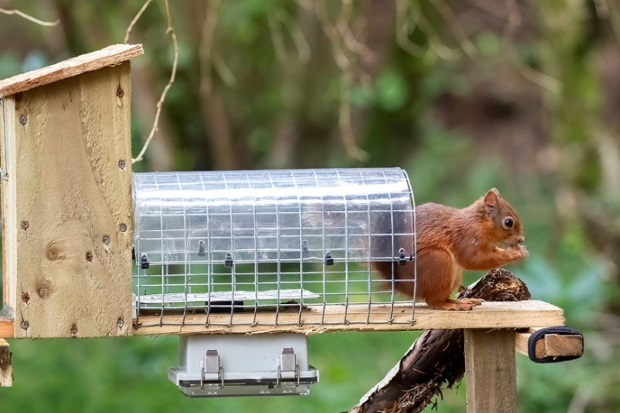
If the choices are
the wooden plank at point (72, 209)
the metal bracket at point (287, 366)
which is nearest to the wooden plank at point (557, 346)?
the metal bracket at point (287, 366)

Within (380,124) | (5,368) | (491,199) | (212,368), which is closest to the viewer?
(5,368)

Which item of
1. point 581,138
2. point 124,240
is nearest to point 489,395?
point 124,240

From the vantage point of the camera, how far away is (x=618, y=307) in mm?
9281

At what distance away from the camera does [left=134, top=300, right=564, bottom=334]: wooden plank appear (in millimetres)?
3252

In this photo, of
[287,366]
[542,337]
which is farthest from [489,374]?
[287,366]

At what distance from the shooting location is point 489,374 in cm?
344

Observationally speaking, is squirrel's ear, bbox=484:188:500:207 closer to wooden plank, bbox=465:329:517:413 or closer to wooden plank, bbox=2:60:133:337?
wooden plank, bbox=465:329:517:413

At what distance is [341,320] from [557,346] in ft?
2.21

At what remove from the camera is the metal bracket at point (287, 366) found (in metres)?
3.30

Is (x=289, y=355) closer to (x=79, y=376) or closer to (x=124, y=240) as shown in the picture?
(x=124, y=240)

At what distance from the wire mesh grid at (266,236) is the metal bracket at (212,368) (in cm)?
10

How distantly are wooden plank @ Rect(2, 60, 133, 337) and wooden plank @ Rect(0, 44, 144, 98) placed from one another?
0.04m

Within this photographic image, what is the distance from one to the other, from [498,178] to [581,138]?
380cm

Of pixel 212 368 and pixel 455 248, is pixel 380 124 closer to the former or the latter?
pixel 455 248
